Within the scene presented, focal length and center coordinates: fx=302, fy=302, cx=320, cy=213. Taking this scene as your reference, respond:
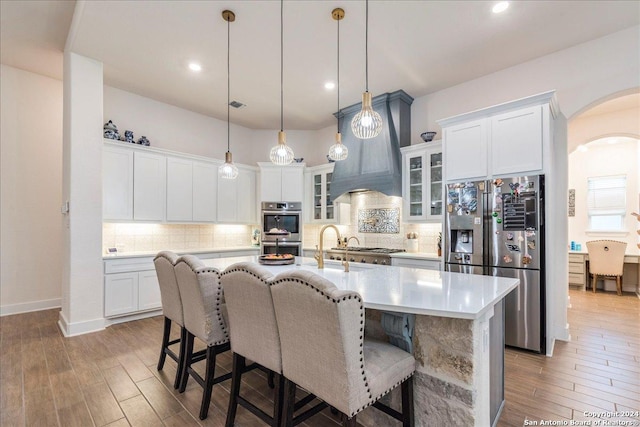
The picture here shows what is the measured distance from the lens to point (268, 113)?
5316mm

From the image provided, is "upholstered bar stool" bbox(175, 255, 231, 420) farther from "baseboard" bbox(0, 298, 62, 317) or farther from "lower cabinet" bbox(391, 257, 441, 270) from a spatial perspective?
"baseboard" bbox(0, 298, 62, 317)

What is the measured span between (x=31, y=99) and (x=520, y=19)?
626cm

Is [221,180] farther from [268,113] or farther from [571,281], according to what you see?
[571,281]

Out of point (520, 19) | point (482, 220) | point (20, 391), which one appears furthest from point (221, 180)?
point (520, 19)

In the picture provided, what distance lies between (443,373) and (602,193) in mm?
6879

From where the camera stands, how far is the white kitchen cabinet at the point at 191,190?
4.66m

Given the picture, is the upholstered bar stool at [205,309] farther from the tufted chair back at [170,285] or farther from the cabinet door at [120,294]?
the cabinet door at [120,294]

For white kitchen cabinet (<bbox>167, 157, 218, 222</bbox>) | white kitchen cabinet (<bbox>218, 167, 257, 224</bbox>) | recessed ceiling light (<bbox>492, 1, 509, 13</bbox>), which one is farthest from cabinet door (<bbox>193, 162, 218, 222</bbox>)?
recessed ceiling light (<bbox>492, 1, 509, 13</bbox>)

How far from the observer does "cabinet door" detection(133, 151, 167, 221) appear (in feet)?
14.0

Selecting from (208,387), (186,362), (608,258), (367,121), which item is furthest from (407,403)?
(608,258)

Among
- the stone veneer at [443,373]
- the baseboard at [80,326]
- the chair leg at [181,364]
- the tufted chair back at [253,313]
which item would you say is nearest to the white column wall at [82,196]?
the baseboard at [80,326]

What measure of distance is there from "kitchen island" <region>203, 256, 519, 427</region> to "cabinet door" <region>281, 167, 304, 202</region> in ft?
12.0

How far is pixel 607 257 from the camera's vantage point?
539 centimetres

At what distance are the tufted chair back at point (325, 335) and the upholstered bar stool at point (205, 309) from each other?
73 centimetres
